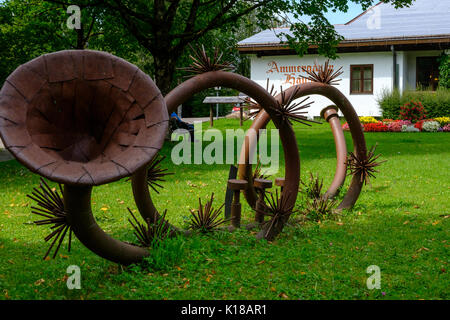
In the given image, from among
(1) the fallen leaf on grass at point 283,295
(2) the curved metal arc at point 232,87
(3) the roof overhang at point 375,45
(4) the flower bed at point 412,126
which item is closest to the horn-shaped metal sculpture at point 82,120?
(2) the curved metal arc at point 232,87

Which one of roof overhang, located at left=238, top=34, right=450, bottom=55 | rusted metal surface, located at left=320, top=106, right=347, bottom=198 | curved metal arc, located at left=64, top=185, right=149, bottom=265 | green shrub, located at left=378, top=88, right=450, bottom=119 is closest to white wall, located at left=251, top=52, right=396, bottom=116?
roof overhang, located at left=238, top=34, right=450, bottom=55

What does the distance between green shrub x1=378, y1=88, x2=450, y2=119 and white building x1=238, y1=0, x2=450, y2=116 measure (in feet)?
5.91

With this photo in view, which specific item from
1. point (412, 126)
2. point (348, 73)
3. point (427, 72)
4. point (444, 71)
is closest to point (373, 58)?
point (348, 73)

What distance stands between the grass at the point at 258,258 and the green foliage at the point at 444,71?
54.8ft

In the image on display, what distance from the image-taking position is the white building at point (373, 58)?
24.4 meters

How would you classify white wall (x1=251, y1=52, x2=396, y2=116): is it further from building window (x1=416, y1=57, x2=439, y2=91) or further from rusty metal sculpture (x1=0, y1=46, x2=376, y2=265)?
rusty metal sculpture (x1=0, y1=46, x2=376, y2=265)

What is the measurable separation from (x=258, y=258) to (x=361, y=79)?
21999 millimetres

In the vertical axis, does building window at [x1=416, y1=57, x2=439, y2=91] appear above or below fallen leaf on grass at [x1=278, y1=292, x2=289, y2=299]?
above

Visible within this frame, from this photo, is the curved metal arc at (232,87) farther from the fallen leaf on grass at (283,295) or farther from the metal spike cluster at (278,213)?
the fallen leaf on grass at (283,295)

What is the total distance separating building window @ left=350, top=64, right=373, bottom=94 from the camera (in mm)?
25594

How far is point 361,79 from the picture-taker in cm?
2569
